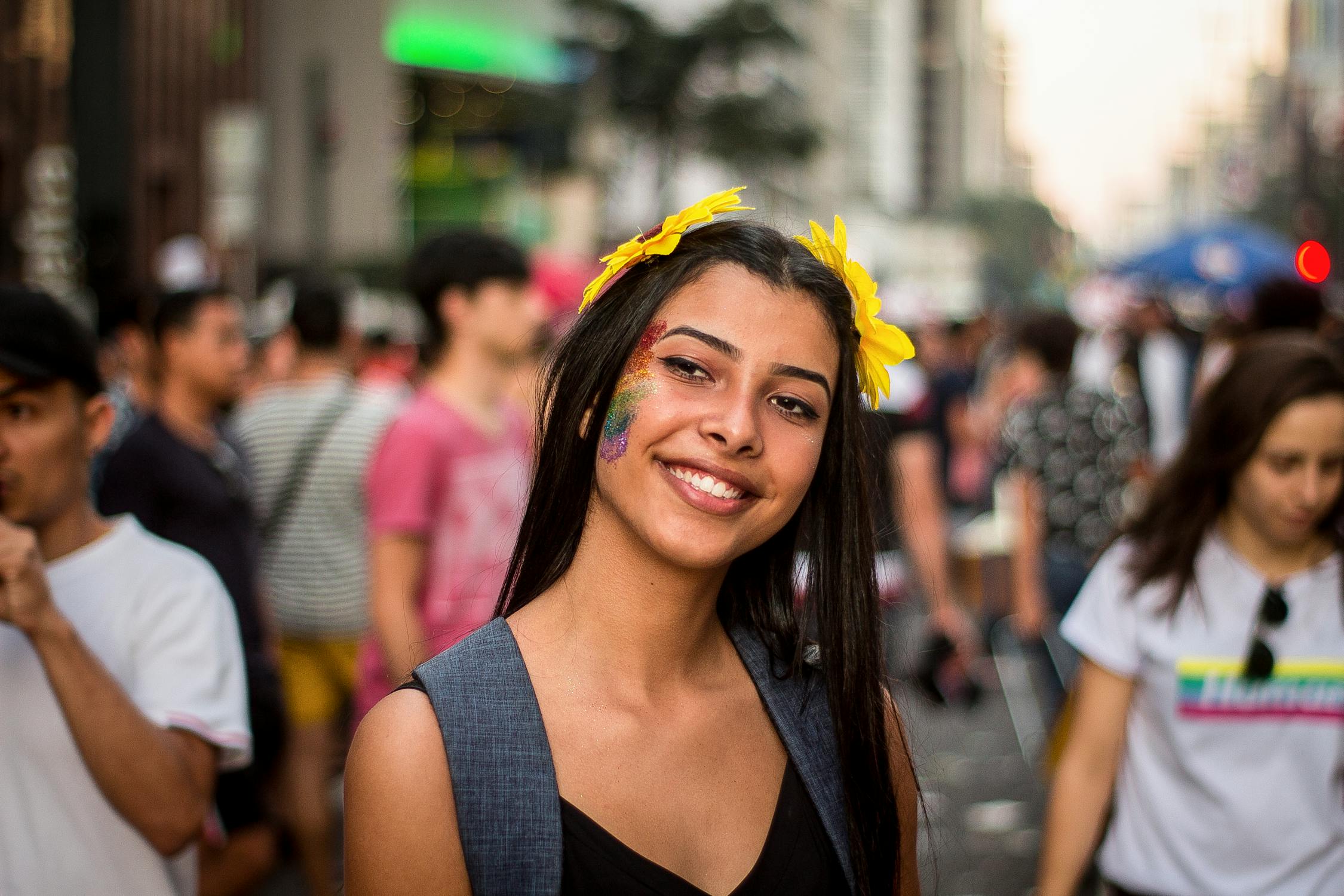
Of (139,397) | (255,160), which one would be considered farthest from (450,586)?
(255,160)

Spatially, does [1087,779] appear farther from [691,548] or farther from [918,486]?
[918,486]

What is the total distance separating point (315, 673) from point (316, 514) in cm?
63

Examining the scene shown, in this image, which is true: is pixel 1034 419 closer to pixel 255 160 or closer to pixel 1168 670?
pixel 1168 670

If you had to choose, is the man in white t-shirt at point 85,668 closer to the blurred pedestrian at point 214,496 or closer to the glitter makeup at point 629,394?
the glitter makeup at point 629,394

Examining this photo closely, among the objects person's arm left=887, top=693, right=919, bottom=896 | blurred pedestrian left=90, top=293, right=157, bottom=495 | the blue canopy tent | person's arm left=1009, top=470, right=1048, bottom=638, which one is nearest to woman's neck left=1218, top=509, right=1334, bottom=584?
person's arm left=887, top=693, right=919, bottom=896

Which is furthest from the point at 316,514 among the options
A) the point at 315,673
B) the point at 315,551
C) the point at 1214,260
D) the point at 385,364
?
the point at 1214,260

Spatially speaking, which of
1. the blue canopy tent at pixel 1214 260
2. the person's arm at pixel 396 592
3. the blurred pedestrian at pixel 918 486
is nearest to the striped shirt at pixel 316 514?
the person's arm at pixel 396 592

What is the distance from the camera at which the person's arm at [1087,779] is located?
3162mm

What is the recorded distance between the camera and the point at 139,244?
2412 cm

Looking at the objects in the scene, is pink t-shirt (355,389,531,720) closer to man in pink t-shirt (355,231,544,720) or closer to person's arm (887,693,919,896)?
man in pink t-shirt (355,231,544,720)

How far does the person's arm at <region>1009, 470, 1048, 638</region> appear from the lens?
6.49 meters

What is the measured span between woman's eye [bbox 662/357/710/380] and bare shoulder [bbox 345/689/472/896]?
0.62m

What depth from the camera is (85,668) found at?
2.35m

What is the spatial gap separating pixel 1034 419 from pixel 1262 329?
109cm
